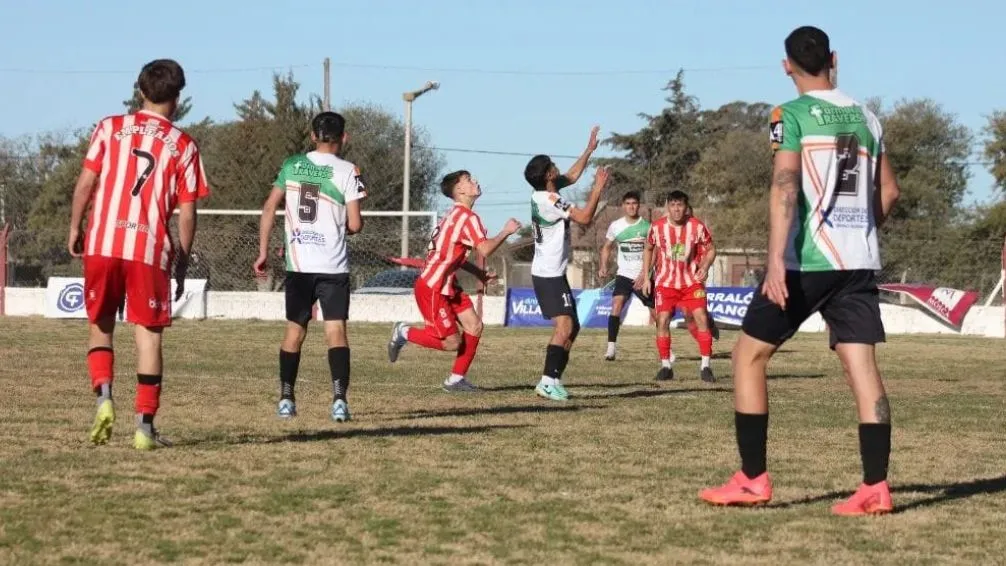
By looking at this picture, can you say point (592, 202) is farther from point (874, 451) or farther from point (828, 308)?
point (874, 451)

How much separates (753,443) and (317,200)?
419cm

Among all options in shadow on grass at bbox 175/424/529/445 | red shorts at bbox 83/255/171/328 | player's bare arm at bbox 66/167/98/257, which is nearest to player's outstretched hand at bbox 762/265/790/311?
red shorts at bbox 83/255/171/328

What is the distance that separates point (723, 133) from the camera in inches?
2987

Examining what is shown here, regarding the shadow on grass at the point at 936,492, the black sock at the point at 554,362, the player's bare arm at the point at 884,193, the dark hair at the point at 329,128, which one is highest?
the dark hair at the point at 329,128

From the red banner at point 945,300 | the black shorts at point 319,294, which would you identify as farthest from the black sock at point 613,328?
the red banner at point 945,300

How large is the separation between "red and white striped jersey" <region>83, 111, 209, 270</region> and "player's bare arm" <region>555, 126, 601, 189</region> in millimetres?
4490

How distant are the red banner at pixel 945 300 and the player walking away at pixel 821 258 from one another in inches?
932

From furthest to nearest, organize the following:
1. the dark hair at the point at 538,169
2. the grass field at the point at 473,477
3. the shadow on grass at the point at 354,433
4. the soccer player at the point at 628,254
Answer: the soccer player at the point at 628,254, the dark hair at the point at 538,169, the shadow on grass at the point at 354,433, the grass field at the point at 473,477

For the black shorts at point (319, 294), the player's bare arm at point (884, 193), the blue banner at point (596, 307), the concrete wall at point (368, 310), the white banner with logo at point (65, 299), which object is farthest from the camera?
the concrete wall at point (368, 310)

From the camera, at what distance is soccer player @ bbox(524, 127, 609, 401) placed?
11.9m

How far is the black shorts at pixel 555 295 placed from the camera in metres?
12.3

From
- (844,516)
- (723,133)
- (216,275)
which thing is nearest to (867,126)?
(844,516)

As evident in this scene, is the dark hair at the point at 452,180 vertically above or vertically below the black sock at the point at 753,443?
above

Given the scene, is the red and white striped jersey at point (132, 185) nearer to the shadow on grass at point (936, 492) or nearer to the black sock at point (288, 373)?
the black sock at point (288, 373)
